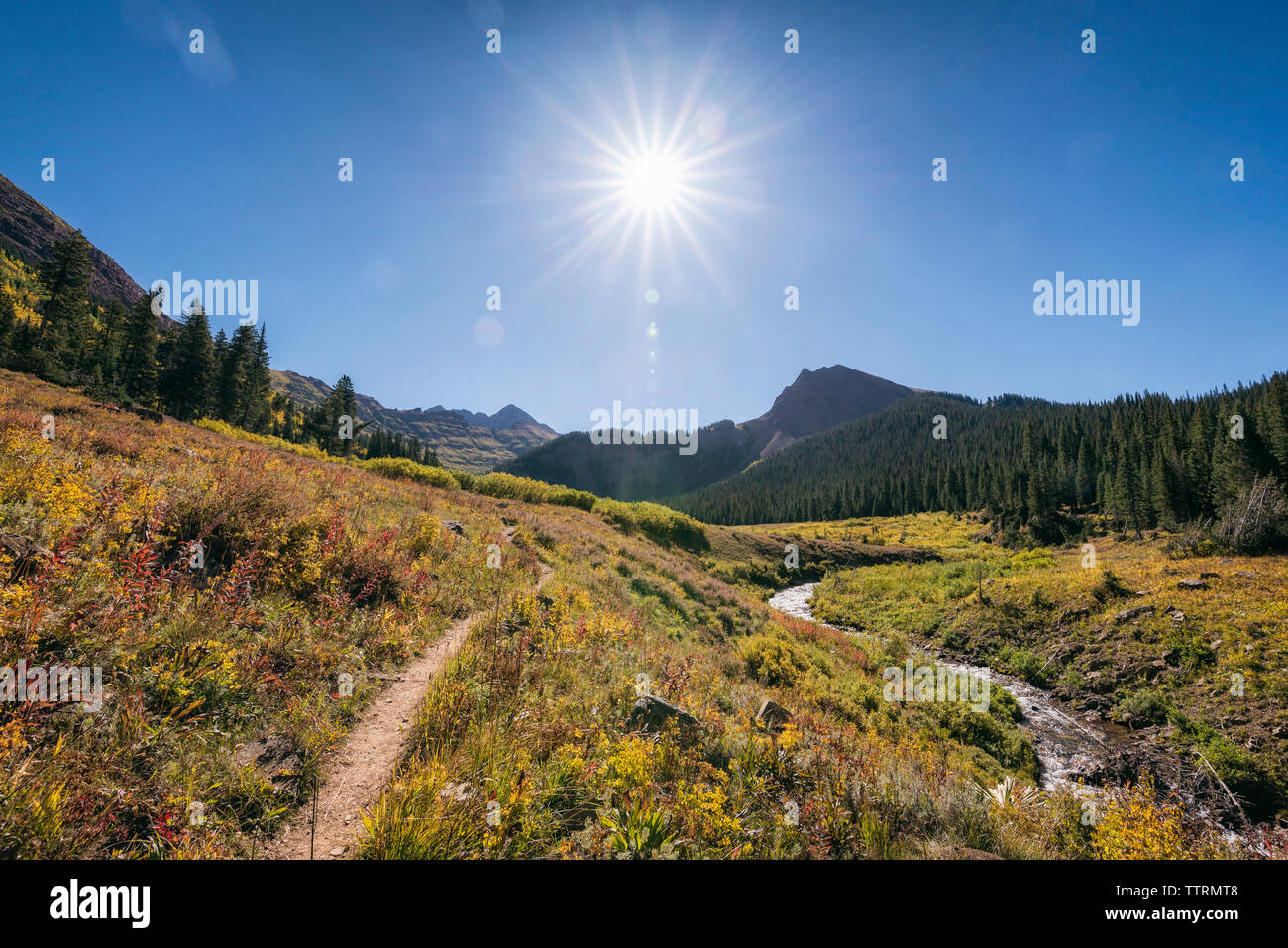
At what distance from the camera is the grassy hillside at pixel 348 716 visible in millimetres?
3506

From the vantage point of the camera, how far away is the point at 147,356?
6247 cm

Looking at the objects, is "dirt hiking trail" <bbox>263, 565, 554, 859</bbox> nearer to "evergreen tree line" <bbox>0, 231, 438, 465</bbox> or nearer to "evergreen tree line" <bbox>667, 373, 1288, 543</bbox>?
"evergreen tree line" <bbox>0, 231, 438, 465</bbox>

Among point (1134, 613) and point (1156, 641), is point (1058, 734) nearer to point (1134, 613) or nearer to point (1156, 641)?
point (1156, 641)

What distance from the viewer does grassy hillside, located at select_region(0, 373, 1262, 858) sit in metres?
3.51

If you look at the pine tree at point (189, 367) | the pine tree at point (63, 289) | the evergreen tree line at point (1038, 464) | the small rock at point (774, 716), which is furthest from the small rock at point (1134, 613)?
the pine tree at point (63, 289)

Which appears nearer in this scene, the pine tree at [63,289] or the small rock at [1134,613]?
the small rock at [1134,613]

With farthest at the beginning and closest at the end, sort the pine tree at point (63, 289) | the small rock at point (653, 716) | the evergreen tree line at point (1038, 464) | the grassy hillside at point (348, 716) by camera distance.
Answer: the pine tree at point (63, 289) → the evergreen tree line at point (1038, 464) → the small rock at point (653, 716) → the grassy hillside at point (348, 716)

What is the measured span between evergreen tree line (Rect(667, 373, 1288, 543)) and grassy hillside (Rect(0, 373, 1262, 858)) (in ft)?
196

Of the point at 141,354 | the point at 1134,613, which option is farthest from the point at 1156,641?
the point at 141,354

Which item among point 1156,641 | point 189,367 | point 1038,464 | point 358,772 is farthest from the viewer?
point 1038,464

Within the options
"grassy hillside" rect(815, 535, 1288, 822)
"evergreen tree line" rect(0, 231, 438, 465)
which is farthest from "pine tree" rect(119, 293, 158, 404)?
"grassy hillside" rect(815, 535, 1288, 822)

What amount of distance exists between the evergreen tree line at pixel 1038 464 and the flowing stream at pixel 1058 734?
4193 centimetres

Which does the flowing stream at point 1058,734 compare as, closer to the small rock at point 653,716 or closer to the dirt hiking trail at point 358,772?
the small rock at point 653,716

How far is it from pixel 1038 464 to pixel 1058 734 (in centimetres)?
8118
